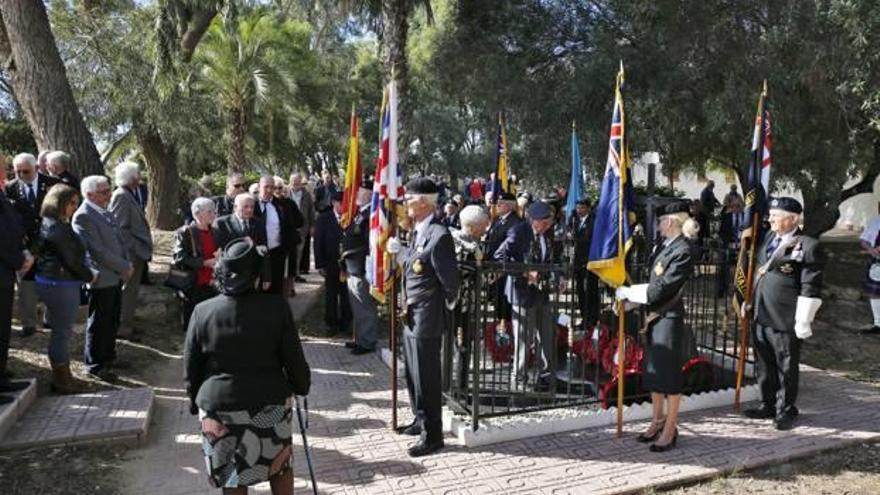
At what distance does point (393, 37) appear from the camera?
12.7 metres

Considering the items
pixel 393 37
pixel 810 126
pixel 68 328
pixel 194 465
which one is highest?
pixel 393 37

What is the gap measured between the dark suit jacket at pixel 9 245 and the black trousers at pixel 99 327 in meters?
1.08

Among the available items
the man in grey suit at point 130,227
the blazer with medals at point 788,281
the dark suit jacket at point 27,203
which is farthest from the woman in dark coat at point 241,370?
the dark suit jacket at point 27,203

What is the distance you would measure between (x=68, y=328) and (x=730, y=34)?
10.4 metres

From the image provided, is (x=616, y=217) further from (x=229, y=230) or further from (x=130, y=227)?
(x=130, y=227)

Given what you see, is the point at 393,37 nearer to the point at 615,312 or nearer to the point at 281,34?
the point at 615,312

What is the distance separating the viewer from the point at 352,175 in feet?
21.4

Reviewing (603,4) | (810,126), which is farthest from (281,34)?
(810,126)

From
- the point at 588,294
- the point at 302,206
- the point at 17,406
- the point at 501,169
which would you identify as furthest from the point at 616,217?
the point at 302,206

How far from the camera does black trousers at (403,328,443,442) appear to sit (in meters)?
4.89

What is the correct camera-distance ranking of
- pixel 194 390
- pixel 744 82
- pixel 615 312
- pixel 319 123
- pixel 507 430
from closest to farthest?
pixel 194 390, pixel 507 430, pixel 615 312, pixel 744 82, pixel 319 123

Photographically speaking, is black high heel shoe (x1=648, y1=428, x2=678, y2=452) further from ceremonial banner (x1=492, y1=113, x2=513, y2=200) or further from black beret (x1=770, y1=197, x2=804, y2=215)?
ceremonial banner (x1=492, y1=113, x2=513, y2=200)

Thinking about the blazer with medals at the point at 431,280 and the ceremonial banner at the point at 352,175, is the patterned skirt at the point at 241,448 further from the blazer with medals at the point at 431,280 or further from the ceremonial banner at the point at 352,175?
the ceremonial banner at the point at 352,175

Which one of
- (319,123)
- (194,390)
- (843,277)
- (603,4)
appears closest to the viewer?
(194,390)
